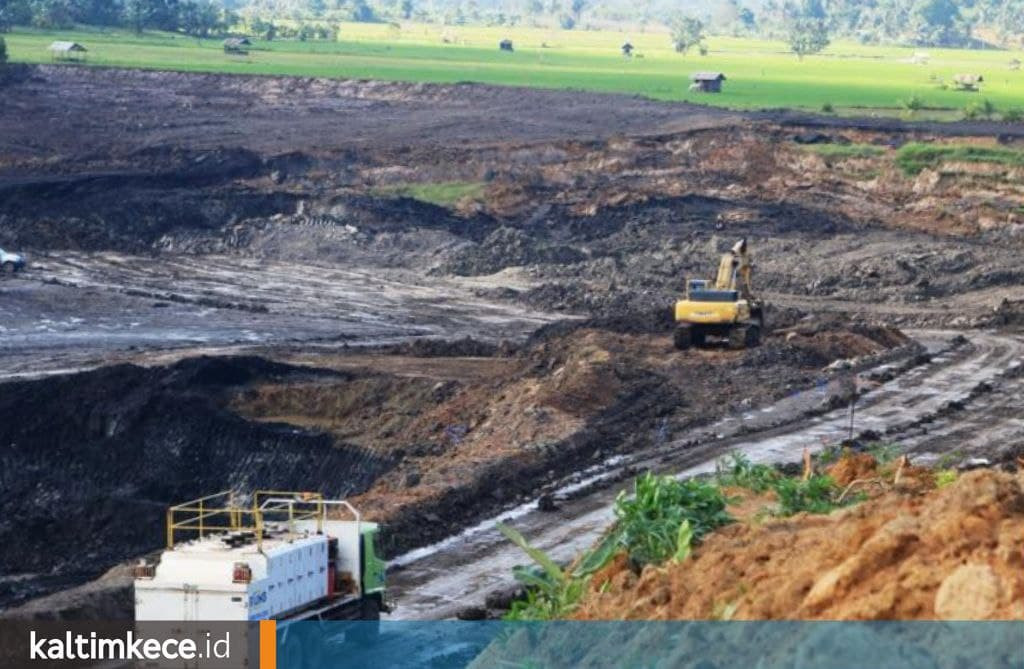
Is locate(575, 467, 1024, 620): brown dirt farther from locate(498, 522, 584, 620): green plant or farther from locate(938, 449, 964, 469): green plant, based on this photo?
locate(938, 449, 964, 469): green plant

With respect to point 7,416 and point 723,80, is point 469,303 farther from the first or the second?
point 723,80

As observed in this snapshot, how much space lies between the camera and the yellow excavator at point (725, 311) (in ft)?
138

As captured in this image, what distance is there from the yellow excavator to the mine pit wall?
10797 mm

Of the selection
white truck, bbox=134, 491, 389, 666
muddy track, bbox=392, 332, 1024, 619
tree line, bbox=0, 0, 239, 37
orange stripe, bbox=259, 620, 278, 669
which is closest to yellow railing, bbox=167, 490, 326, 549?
white truck, bbox=134, 491, 389, 666

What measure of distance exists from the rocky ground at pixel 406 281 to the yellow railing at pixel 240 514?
1.08m

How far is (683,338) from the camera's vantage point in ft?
140

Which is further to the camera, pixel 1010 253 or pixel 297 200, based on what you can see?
pixel 297 200

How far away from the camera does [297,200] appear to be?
6612 centimetres

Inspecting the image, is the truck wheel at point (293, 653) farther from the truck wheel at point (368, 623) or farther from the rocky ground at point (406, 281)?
the rocky ground at point (406, 281)

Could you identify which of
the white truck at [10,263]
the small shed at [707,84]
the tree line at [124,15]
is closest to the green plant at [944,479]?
the white truck at [10,263]

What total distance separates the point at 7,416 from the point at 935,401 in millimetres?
17687

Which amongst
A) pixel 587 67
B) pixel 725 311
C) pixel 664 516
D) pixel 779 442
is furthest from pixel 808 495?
pixel 587 67

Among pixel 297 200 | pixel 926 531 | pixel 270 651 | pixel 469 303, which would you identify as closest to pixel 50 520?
pixel 270 651

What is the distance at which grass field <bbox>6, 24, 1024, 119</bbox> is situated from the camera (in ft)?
350
